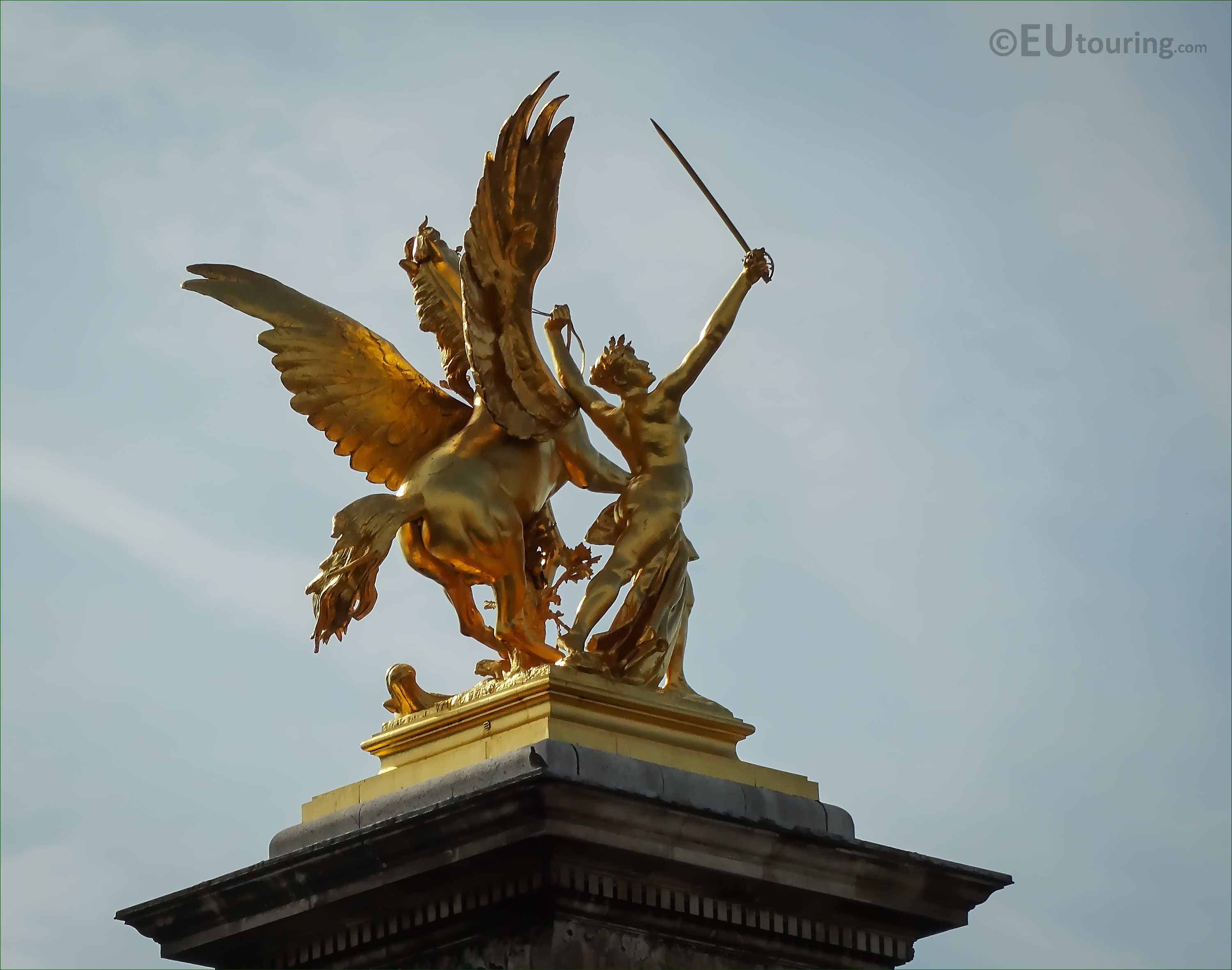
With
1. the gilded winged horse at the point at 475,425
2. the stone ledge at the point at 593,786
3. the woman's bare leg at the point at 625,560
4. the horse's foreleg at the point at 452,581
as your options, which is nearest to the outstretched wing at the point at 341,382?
the gilded winged horse at the point at 475,425

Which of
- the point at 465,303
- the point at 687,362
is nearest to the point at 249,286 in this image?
the point at 465,303

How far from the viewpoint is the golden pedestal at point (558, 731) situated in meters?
12.1

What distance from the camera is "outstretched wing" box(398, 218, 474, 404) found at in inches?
545

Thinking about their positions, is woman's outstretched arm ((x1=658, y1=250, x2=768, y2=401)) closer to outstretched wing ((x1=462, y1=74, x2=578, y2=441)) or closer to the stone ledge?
outstretched wing ((x1=462, y1=74, x2=578, y2=441))

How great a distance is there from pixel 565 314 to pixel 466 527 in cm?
144

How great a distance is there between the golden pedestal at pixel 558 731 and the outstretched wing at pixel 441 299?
213 cm

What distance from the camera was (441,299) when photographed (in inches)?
550

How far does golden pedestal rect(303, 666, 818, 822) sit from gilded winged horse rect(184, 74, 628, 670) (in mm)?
545

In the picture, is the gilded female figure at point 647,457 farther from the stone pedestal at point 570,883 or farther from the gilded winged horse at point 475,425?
the stone pedestal at point 570,883

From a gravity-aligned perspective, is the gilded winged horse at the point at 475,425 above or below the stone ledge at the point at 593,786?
above

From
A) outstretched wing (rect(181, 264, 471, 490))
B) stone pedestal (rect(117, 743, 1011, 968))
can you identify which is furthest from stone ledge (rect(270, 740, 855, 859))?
outstretched wing (rect(181, 264, 471, 490))

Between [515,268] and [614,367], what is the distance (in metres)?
0.80

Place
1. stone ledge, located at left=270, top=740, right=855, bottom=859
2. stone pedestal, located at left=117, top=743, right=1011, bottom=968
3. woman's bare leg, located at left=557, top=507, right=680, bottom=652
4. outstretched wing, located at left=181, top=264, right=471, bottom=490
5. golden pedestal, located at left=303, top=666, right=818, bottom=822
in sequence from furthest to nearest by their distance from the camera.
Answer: outstretched wing, located at left=181, top=264, right=471, bottom=490 → woman's bare leg, located at left=557, top=507, right=680, bottom=652 → golden pedestal, located at left=303, top=666, right=818, bottom=822 → stone ledge, located at left=270, top=740, right=855, bottom=859 → stone pedestal, located at left=117, top=743, right=1011, bottom=968

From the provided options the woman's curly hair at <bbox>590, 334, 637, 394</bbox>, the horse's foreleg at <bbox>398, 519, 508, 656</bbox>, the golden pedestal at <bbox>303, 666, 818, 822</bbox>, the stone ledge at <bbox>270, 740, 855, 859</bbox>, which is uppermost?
the woman's curly hair at <bbox>590, 334, 637, 394</bbox>
